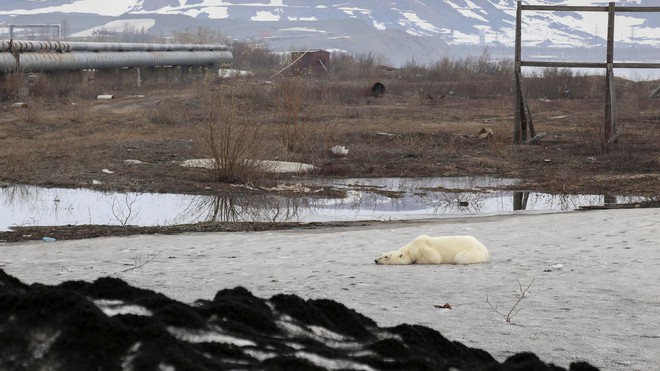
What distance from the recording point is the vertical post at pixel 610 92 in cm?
2038

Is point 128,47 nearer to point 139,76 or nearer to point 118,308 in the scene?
point 139,76

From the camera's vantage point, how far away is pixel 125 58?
42938 mm

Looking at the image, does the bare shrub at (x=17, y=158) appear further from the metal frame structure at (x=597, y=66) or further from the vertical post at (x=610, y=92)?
the vertical post at (x=610, y=92)

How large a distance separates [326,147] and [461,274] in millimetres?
12032

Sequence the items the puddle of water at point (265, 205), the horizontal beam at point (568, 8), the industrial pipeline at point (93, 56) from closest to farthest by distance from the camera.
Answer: the puddle of water at point (265, 205)
the horizontal beam at point (568, 8)
the industrial pipeline at point (93, 56)

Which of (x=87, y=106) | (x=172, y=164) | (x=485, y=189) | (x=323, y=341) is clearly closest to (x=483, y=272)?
(x=323, y=341)

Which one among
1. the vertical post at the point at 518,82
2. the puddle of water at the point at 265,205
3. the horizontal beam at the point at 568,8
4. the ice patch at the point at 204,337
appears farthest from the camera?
the vertical post at the point at 518,82

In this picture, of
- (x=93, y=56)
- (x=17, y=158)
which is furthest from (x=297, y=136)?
(x=93, y=56)

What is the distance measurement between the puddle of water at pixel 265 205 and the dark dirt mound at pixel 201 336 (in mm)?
8275

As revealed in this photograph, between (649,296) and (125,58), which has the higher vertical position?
(125,58)

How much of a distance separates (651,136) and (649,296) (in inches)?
660

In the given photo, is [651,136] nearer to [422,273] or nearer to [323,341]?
[422,273]

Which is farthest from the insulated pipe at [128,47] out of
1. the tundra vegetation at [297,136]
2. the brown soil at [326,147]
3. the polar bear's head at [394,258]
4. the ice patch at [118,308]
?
the ice patch at [118,308]

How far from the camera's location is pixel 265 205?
14.8 meters
